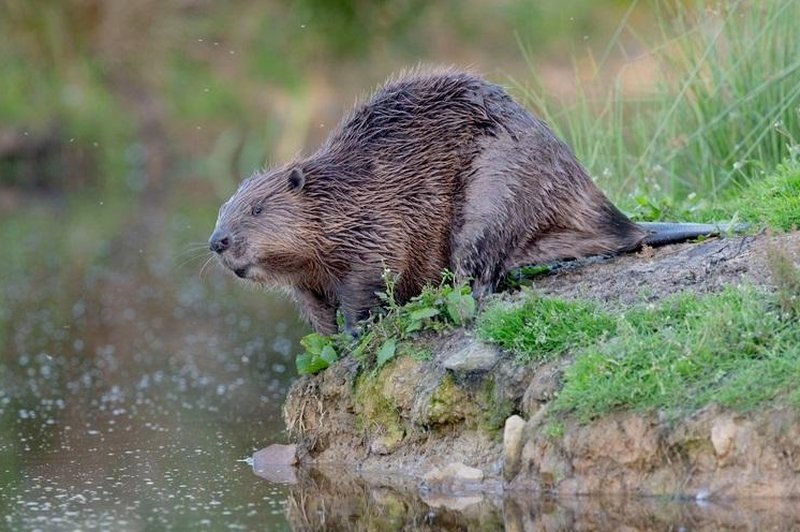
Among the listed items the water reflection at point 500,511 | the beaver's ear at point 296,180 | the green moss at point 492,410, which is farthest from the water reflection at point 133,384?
the beaver's ear at point 296,180

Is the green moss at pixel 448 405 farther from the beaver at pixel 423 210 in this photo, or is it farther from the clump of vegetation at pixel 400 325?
the beaver at pixel 423 210

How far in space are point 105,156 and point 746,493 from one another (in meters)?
17.0

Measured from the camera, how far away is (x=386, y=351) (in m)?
5.88

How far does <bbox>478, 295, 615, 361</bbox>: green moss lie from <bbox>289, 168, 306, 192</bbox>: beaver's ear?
1.05 m

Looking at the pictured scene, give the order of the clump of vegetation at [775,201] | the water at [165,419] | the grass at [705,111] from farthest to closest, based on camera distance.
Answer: the grass at [705,111]
the clump of vegetation at [775,201]
the water at [165,419]

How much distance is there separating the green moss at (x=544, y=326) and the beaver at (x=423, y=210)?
1.59 ft

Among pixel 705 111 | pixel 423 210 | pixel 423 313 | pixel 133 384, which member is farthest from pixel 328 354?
pixel 705 111

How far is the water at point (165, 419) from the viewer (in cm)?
508

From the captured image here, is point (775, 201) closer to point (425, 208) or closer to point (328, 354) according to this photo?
point (425, 208)

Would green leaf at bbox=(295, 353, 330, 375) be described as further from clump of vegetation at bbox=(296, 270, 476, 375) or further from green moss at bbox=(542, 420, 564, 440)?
green moss at bbox=(542, 420, 564, 440)

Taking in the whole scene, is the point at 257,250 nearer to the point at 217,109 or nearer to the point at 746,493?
the point at 746,493


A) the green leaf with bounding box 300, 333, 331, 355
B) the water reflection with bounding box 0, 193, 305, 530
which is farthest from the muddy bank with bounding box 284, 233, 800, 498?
the water reflection with bounding box 0, 193, 305, 530

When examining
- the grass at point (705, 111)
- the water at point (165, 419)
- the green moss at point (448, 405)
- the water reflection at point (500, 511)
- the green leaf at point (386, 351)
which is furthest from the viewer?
the grass at point (705, 111)

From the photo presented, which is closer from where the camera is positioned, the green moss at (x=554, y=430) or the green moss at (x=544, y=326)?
the green moss at (x=554, y=430)
